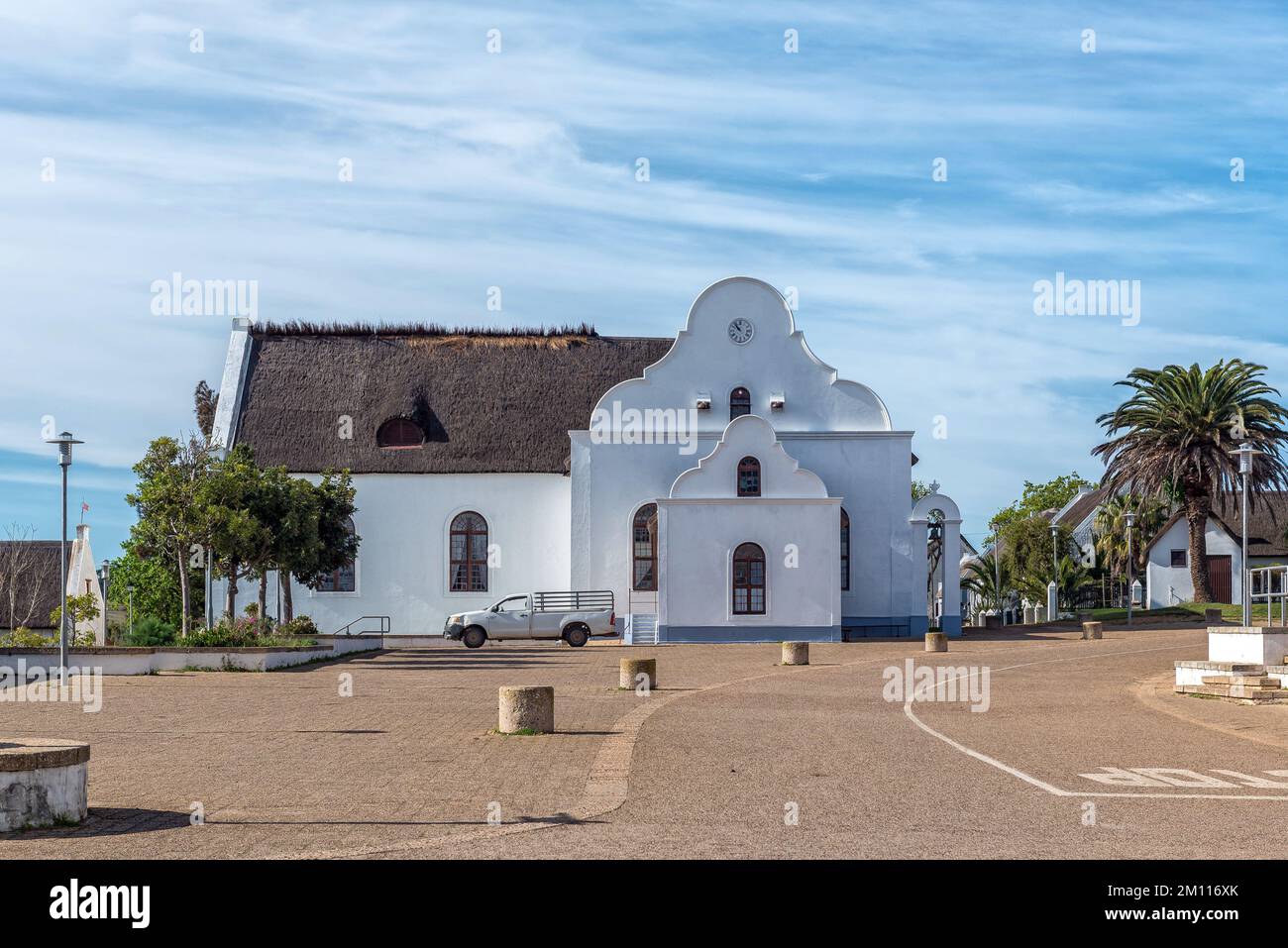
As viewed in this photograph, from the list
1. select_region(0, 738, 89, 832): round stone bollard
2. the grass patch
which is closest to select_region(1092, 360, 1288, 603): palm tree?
the grass patch

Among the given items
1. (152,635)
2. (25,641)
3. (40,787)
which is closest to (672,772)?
(40,787)

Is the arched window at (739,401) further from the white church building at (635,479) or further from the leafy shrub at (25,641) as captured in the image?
the leafy shrub at (25,641)

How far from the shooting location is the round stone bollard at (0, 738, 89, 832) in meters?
10.3

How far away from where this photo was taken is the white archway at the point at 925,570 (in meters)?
48.9

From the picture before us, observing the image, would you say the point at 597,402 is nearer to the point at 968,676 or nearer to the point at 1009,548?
the point at 968,676

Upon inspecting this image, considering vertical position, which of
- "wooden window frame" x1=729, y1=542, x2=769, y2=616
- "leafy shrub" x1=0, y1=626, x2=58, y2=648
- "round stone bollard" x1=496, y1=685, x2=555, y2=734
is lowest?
"round stone bollard" x1=496, y1=685, x2=555, y2=734

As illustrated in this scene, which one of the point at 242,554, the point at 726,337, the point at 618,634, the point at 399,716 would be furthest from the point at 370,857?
the point at 726,337

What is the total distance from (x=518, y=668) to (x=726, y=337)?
2047 cm

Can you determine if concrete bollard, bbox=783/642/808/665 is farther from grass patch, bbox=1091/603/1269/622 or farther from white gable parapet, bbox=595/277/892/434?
grass patch, bbox=1091/603/1269/622

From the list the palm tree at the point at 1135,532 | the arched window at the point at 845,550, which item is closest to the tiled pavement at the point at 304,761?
the arched window at the point at 845,550

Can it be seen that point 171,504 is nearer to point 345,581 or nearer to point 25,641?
point 25,641

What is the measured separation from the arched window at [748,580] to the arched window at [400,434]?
13.2 meters

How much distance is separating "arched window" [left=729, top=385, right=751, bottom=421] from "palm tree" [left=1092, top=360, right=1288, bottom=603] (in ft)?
56.5

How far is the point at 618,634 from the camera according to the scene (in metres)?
47.0
